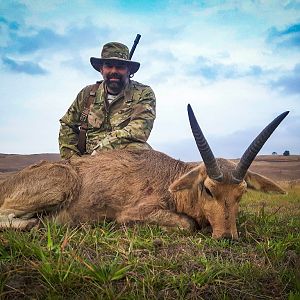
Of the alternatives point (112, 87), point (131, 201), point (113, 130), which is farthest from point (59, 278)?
point (112, 87)

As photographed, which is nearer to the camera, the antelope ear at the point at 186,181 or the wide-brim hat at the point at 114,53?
the antelope ear at the point at 186,181

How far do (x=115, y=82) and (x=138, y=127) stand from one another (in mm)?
1288

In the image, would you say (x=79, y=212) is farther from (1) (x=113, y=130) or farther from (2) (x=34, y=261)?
(1) (x=113, y=130)

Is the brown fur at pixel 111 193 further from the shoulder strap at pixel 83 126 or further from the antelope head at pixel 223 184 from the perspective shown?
the shoulder strap at pixel 83 126

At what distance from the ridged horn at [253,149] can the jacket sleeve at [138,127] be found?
3.12m

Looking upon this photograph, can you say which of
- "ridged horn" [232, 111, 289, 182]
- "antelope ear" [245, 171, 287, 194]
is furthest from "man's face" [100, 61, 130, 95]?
"ridged horn" [232, 111, 289, 182]

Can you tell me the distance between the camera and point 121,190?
6191 millimetres

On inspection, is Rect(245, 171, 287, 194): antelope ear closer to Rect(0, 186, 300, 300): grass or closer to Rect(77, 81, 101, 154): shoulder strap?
Rect(0, 186, 300, 300): grass

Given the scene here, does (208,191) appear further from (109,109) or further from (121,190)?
(109,109)

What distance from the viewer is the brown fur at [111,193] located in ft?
19.4

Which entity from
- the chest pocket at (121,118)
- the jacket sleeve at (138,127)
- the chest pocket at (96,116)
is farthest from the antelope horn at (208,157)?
the chest pocket at (96,116)

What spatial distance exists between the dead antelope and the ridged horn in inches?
0.5

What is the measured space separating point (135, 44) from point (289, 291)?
8.66 meters

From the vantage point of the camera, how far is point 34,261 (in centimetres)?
382
